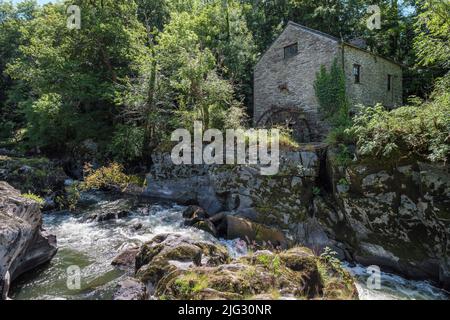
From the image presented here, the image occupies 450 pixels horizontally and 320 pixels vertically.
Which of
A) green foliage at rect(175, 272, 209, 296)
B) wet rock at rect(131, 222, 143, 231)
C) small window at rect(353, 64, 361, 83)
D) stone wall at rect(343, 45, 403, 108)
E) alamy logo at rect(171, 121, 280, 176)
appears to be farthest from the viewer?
small window at rect(353, 64, 361, 83)

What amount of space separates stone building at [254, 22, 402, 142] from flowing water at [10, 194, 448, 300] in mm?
9314

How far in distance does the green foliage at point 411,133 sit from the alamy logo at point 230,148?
3.39 m

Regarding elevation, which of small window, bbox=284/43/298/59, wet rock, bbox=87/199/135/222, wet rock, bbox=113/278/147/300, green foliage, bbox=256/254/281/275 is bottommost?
wet rock, bbox=113/278/147/300

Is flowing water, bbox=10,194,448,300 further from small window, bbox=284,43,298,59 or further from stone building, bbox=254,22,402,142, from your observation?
small window, bbox=284,43,298,59

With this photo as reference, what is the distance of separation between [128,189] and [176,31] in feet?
30.9

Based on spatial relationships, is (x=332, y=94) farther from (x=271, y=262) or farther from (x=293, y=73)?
(x=271, y=262)

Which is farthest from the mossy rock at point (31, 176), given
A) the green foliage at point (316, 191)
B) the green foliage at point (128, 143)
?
the green foliage at point (316, 191)

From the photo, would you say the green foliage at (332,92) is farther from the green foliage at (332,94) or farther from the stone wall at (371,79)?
the stone wall at (371,79)

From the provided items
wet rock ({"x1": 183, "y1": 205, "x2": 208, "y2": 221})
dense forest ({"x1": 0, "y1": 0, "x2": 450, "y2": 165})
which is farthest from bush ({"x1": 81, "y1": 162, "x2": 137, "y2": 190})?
wet rock ({"x1": 183, "y1": 205, "x2": 208, "y2": 221})

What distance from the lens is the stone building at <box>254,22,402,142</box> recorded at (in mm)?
16328

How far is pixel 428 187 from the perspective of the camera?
8.06m

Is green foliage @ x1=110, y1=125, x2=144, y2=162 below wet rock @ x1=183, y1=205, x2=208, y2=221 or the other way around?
the other way around

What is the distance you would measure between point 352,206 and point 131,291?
7417mm
